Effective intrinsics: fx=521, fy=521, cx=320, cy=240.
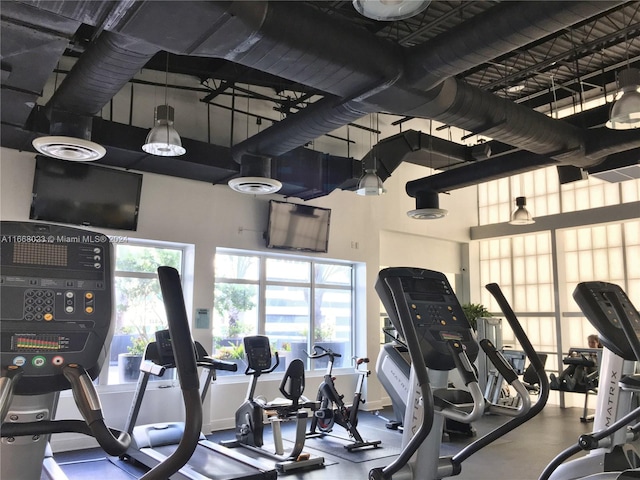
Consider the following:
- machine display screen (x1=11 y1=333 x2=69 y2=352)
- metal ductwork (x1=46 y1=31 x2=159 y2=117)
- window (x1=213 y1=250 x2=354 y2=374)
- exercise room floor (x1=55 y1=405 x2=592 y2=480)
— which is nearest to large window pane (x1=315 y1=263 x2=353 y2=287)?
window (x1=213 y1=250 x2=354 y2=374)

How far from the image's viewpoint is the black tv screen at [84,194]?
5977 mm

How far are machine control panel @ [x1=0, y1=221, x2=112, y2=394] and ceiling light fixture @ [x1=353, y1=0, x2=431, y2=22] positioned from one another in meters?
2.08

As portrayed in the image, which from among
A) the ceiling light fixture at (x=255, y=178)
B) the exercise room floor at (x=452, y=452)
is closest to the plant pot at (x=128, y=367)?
the exercise room floor at (x=452, y=452)

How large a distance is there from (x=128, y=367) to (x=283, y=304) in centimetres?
259

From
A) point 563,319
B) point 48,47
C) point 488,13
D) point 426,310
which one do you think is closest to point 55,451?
point 48,47

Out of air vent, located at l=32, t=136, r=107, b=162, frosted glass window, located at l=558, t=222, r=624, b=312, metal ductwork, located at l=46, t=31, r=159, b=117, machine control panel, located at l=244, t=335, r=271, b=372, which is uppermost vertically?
metal ductwork, located at l=46, t=31, r=159, b=117

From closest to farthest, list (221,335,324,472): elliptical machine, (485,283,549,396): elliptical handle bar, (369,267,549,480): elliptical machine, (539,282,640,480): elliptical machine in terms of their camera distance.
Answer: (369,267,549,480): elliptical machine → (485,283,549,396): elliptical handle bar → (539,282,640,480): elliptical machine → (221,335,324,472): elliptical machine

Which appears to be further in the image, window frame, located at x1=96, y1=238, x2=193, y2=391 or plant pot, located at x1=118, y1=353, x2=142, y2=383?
plant pot, located at x1=118, y1=353, x2=142, y2=383

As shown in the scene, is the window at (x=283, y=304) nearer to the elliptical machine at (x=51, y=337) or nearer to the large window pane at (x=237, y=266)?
the large window pane at (x=237, y=266)

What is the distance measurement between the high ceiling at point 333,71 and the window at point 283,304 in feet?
4.99

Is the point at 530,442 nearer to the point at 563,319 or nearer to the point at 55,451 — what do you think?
the point at 563,319

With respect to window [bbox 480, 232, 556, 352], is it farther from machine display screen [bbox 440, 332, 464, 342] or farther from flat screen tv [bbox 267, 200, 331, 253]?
machine display screen [bbox 440, 332, 464, 342]

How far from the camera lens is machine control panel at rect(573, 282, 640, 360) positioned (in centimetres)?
338

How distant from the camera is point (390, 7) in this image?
3047 millimetres
